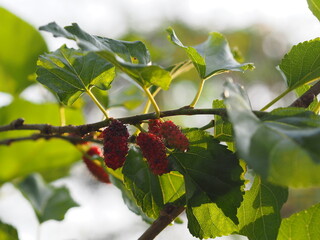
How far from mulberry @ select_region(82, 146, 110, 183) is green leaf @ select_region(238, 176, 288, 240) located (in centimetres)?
42

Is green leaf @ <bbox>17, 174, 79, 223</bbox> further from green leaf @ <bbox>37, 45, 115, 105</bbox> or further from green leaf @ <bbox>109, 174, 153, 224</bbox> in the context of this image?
green leaf @ <bbox>37, 45, 115, 105</bbox>

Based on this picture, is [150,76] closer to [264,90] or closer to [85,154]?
[85,154]

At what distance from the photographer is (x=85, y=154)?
3.64 ft

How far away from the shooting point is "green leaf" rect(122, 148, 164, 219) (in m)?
0.74

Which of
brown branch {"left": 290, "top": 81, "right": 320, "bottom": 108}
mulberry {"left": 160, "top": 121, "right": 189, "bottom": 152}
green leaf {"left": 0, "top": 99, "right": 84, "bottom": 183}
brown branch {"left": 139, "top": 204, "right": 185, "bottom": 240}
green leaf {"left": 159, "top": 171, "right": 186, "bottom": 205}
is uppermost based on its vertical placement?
brown branch {"left": 290, "top": 81, "right": 320, "bottom": 108}

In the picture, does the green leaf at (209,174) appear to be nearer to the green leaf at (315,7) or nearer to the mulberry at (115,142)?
the mulberry at (115,142)

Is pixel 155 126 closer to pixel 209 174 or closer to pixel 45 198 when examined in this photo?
pixel 209 174

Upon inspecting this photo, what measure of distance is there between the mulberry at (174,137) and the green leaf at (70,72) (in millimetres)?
141

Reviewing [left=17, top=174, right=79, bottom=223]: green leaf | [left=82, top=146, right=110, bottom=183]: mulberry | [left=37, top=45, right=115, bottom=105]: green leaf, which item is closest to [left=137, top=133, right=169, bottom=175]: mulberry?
[left=37, top=45, right=115, bottom=105]: green leaf

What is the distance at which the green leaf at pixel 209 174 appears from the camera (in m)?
0.68

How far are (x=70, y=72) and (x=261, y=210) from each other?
1.13 feet

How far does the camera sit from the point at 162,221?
742mm

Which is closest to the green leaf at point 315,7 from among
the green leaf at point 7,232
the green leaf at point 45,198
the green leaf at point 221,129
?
the green leaf at point 221,129

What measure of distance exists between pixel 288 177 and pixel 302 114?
128mm
